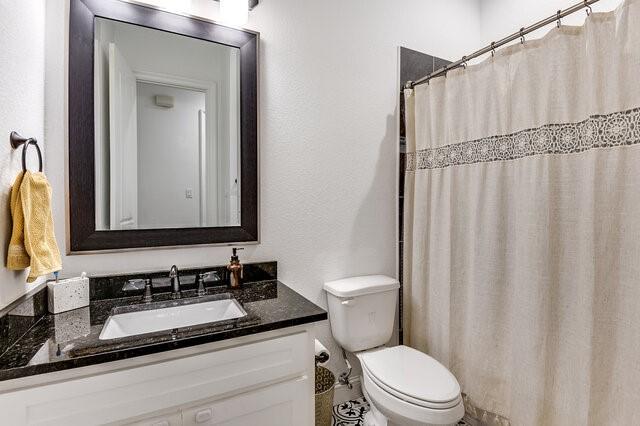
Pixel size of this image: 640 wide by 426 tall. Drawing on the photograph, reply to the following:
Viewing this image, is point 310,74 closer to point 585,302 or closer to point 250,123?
point 250,123

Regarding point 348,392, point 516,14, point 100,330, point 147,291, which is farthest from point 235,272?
point 516,14

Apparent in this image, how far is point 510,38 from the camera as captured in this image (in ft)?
4.84

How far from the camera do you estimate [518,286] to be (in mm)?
1453

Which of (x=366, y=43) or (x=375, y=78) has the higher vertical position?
(x=366, y=43)

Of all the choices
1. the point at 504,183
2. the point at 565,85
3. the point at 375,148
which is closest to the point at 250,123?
the point at 375,148

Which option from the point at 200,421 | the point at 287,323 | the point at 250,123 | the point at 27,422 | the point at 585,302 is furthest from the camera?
the point at 250,123

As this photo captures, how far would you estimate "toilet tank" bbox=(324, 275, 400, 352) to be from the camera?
68.9 inches

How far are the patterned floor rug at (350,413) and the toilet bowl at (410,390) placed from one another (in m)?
0.18

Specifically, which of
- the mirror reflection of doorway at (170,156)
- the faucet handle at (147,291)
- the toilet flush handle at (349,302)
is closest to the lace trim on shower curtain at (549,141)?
the toilet flush handle at (349,302)

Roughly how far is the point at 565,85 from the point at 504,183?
1.43ft

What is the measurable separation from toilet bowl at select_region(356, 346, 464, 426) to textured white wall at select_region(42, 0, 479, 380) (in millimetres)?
415

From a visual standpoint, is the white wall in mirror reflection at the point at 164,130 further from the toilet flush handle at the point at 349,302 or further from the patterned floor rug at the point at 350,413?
the patterned floor rug at the point at 350,413

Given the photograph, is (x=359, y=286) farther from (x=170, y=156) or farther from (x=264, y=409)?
(x=170, y=156)

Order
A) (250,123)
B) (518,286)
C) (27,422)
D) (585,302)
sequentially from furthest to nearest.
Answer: (250,123) → (518,286) → (585,302) → (27,422)
